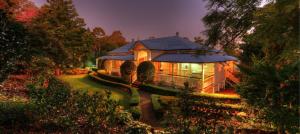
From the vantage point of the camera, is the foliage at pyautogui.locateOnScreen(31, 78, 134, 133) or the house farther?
the house

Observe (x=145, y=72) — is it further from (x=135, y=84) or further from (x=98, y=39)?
(x=98, y=39)

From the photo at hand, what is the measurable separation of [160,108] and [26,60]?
35.7 feet

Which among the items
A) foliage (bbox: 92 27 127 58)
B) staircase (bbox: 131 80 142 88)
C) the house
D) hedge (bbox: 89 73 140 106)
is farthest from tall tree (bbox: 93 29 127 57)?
staircase (bbox: 131 80 142 88)

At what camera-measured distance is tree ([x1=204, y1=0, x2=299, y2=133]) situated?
3557 mm

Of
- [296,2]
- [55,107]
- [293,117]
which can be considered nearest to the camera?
[296,2]

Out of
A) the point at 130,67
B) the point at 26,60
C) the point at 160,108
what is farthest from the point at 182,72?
the point at 26,60

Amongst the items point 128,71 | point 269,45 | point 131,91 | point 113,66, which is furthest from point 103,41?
point 269,45

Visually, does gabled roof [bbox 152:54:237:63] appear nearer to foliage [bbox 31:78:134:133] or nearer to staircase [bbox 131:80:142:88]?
staircase [bbox 131:80:142:88]

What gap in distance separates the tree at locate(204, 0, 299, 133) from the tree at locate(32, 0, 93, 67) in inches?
603

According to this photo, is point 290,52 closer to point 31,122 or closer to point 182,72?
point 31,122

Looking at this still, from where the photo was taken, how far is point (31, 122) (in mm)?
6543

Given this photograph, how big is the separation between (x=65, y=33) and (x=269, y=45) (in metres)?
25.3

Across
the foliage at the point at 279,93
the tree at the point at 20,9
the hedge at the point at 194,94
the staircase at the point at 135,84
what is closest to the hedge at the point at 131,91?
the staircase at the point at 135,84

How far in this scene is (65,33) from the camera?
25094 millimetres
